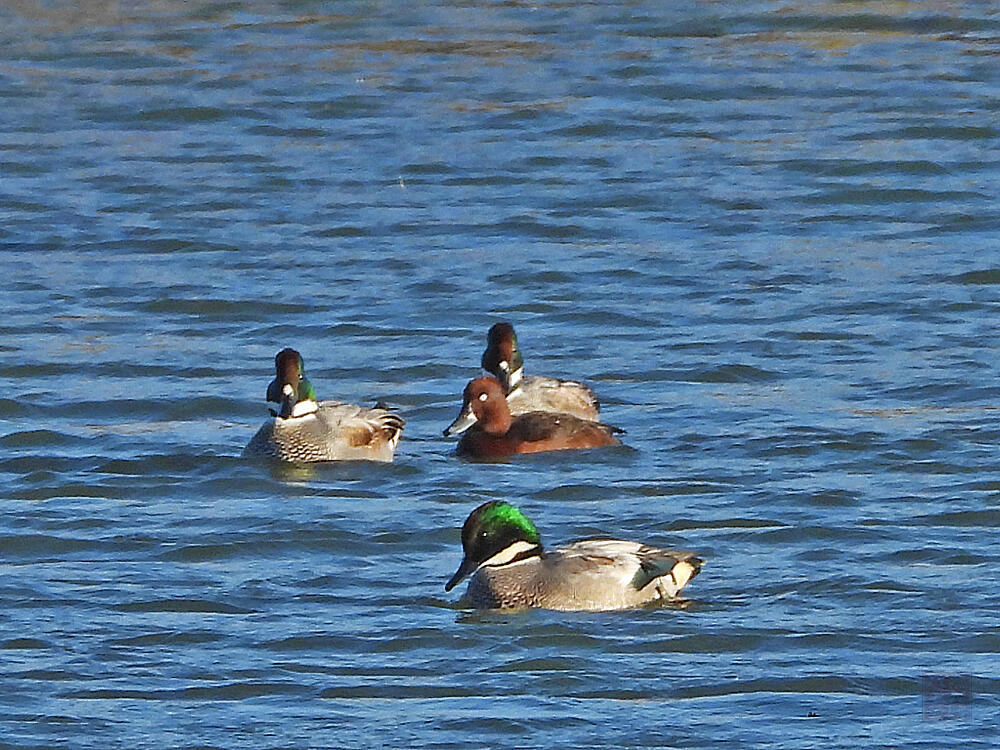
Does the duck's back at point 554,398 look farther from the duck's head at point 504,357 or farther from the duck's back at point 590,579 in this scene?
the duck's back at point 590,579

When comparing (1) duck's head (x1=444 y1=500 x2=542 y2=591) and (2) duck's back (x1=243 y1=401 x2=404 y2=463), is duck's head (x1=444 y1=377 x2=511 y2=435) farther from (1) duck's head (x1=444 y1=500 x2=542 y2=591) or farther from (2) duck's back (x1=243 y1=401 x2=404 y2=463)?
(1) duck's head (x1=444 y1=500 x2=542 y2=591)

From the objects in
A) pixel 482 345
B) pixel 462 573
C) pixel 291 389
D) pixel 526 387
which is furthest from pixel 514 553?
pixel 482 345

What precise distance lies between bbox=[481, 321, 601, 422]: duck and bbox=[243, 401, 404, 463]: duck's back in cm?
73

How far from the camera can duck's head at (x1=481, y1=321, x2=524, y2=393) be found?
12555 mm

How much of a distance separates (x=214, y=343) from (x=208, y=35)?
8194 mm

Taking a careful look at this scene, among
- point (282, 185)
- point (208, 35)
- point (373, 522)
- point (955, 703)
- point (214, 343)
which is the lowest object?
point (955, 703)

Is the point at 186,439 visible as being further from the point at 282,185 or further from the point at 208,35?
the point at 208,35

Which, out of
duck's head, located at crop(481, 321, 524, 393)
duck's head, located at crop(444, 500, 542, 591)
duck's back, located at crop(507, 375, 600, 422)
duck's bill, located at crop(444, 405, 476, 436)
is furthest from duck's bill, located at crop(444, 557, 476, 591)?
duck's head, located at crop(481, 321, 524, 393)

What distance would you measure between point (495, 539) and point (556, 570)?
0.28 meters

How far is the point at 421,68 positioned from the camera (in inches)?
805

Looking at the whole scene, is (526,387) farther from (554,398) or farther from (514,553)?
(514,553)

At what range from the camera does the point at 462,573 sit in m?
9.74

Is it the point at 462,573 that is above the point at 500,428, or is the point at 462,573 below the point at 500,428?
below

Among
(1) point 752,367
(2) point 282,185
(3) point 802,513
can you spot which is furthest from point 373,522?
(2) point 282,185
